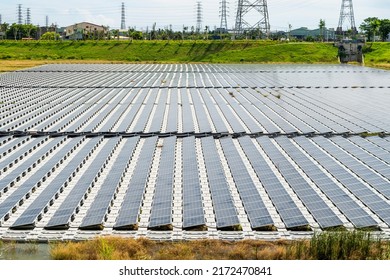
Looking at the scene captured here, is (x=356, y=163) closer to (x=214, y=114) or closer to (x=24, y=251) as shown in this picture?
(x=214, y=114)

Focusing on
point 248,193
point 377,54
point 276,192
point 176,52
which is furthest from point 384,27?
point 248,193

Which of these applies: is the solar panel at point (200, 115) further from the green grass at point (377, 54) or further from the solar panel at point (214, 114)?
the green grass at point (377, 54)

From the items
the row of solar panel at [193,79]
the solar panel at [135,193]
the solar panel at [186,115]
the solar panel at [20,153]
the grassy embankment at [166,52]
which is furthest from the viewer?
the grassy embankment at [166,52]

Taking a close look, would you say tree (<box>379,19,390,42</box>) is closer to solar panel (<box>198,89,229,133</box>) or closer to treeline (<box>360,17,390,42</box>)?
treeline (<box>360,17,390,42</box>)

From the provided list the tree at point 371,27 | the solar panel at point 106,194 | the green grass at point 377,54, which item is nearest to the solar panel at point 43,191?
the solar panel at point 106,194

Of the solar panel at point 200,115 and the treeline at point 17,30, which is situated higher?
the treeline at point 17,30
